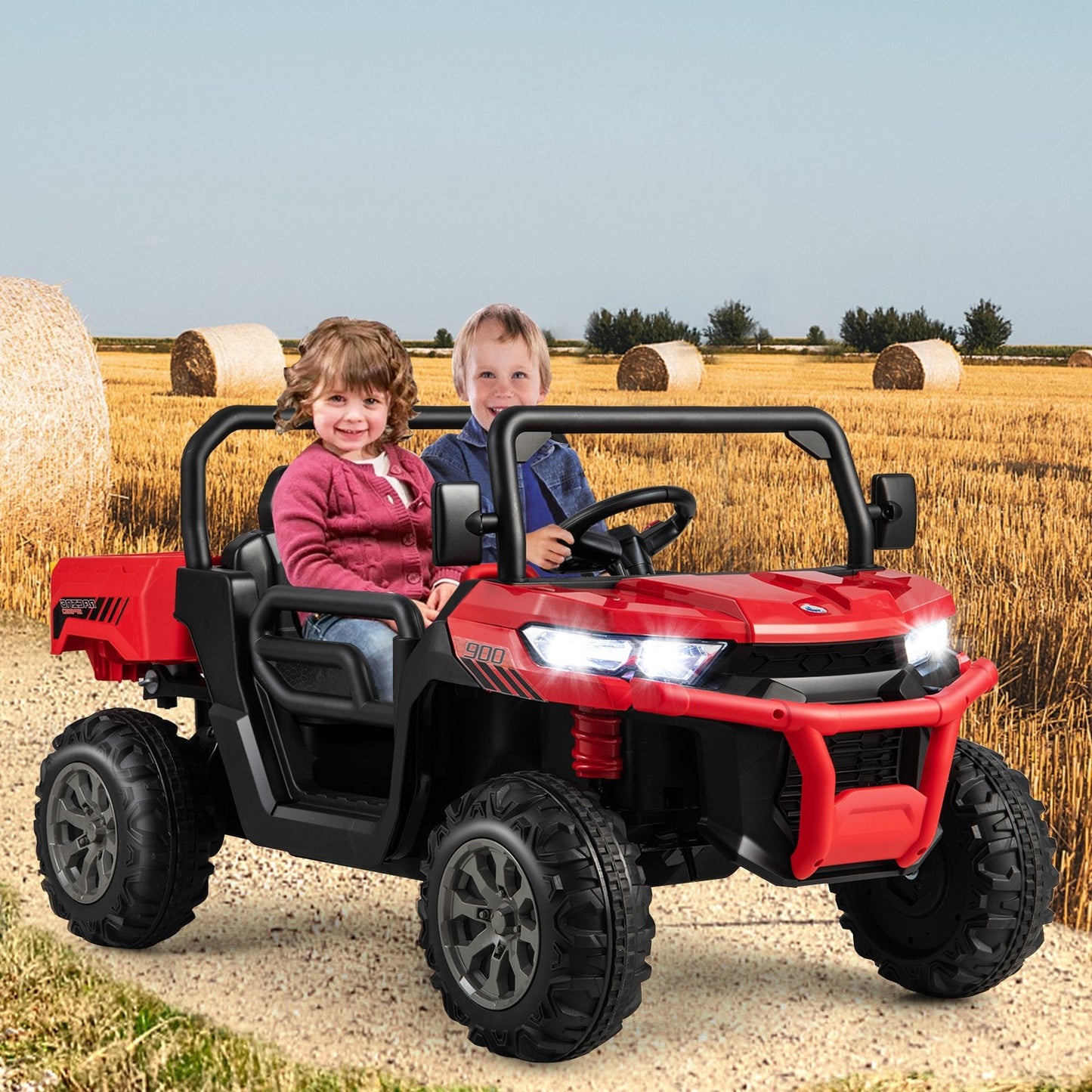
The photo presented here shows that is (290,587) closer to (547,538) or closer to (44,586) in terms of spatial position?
(547,538)

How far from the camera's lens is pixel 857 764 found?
3232 millimetres

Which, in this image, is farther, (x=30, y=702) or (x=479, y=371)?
(x=30, y=702)

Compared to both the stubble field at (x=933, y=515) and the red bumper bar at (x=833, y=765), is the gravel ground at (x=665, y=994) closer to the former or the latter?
the red bumper bar at (x=833, y=765)

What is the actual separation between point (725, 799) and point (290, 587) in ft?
3.92

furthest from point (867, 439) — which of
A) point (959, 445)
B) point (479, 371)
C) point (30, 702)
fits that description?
point (479, 371)

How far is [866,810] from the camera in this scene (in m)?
3.15

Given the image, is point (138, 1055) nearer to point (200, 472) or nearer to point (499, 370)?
point (200, 472)

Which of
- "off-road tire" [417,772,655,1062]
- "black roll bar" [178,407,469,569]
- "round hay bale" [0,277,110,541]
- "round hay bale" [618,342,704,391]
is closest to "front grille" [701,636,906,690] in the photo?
"off-road tire" [417,772,655,1062]

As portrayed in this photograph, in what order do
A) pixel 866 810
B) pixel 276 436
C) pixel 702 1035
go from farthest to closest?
pixel 276 436
pixel 702 1035
pixel 866 810

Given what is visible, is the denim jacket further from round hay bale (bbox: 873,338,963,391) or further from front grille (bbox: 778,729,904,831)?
Answer: round hay bale (bbox: 873,338,963,391)

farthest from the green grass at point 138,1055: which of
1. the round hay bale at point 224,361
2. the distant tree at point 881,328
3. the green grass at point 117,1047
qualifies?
the distant tree at point 881,328

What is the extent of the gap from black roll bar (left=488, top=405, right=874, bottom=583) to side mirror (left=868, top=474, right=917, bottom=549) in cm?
4

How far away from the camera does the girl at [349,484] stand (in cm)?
387

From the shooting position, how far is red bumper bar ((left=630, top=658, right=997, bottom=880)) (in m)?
3.01
